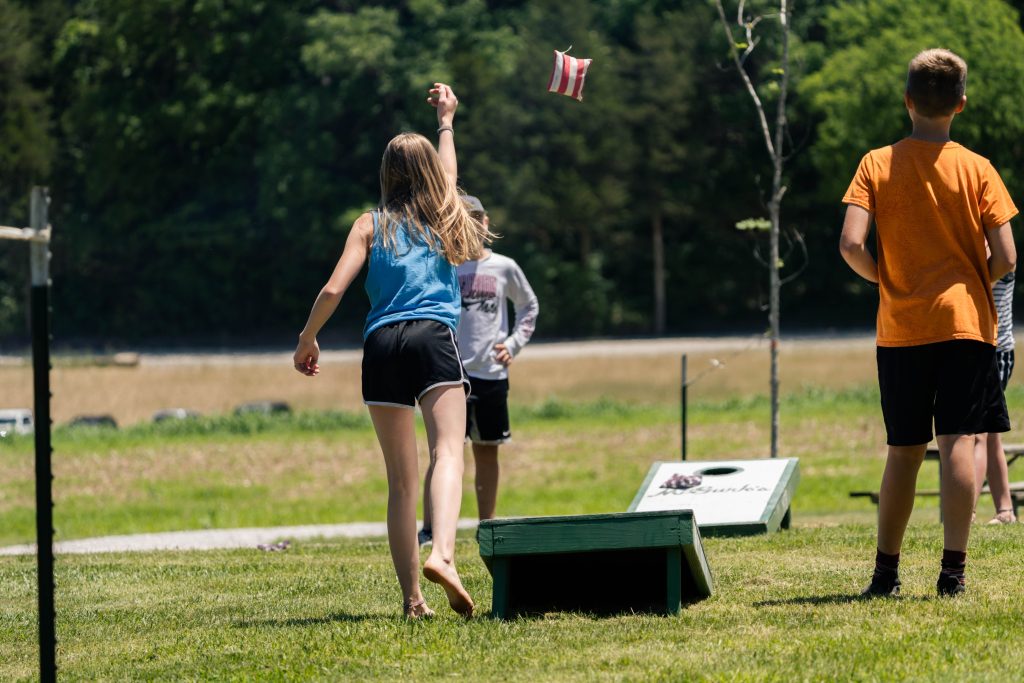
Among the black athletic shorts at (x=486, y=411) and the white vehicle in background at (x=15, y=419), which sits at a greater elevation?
the black athletic shorts at (x=486, y=411)

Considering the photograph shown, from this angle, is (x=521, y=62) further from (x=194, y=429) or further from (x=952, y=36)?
(x=194, y=429)

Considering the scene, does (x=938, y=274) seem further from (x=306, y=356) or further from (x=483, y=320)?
(x=483, y=320)

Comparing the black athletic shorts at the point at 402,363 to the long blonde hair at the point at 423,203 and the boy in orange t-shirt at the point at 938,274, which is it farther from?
the boy in orange t-shirt at the point at 938,274

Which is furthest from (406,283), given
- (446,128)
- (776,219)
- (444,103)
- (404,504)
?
(776,219)

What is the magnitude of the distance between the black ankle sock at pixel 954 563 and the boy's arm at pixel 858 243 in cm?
107

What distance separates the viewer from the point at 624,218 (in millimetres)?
59625

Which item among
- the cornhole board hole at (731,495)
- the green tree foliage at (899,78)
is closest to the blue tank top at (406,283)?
the cornhole board hole at (731,495)

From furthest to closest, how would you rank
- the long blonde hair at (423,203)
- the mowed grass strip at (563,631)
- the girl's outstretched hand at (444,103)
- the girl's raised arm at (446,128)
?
the girl's outstretched hand at (444,103)
the girl's raised arm at (446,128)
the long blonde hair at (423,203)
the mowed grass strip at (563,631)

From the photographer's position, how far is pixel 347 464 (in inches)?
933

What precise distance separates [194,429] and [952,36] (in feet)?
92.6

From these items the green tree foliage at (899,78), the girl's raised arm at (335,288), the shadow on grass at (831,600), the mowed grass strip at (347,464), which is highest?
the green tree foliage at (899,78)

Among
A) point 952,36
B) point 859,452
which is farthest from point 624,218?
point 859,452

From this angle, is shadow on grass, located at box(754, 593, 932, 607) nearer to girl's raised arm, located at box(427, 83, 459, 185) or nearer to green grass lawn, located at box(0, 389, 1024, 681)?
green grass lawn, located at box(0, 389, 1024, 681)

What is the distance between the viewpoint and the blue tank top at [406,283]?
5832 millimetres
